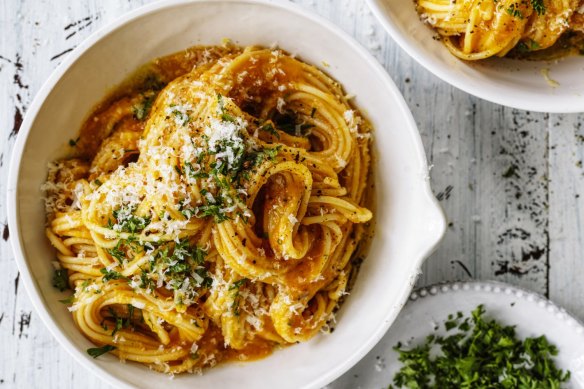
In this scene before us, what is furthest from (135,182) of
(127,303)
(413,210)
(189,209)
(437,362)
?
(437,362)

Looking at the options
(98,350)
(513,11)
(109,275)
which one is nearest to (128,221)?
(109,275)

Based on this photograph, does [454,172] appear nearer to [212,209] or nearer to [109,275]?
[212,209]

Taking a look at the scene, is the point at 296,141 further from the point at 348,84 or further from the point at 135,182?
the point at 135,182

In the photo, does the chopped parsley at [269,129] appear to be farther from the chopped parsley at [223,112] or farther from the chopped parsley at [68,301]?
the chopped parsley at [68,301]

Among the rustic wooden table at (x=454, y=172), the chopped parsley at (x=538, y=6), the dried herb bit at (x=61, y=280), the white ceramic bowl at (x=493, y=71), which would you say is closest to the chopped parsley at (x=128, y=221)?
the dried herb bit at (x=61, y=280)

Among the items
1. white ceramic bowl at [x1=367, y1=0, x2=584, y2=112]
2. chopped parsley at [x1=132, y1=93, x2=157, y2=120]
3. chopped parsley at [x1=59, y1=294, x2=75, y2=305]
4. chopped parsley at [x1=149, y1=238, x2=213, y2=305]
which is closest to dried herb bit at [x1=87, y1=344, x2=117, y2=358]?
chopped parsley at [x1=59, y1=294, x2=75, y2=305]
